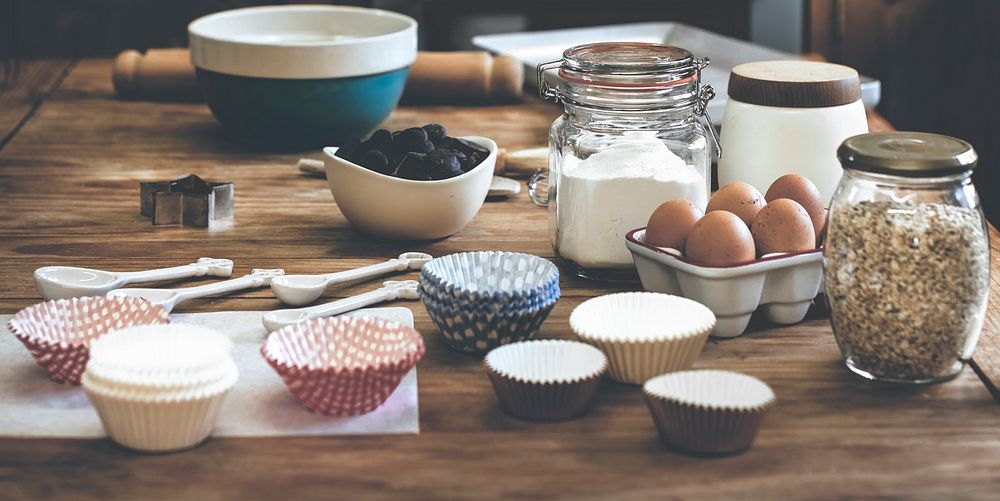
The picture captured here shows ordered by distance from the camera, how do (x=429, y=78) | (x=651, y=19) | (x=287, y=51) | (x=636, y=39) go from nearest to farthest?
(x=287, y=51), (x=429, y=78), (x=636, y=39), (x=651, y=19)

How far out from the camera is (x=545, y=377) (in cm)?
77

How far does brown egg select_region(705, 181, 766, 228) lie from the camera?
942 millimetres

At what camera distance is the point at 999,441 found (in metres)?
0.75

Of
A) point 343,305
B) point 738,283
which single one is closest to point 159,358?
point 343,305

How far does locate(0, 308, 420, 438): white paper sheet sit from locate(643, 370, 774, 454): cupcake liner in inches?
6.6

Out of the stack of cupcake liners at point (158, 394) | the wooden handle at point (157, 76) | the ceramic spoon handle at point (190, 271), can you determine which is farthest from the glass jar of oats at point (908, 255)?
the wooden handle at point (157, 76)

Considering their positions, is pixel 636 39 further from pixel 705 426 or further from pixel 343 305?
pixel 705 426

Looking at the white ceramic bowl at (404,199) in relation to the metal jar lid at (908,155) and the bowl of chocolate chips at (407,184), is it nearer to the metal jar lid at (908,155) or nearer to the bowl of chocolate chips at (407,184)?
the bowl of chocolate chips at (407,184)

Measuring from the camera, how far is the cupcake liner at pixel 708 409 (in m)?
0.70

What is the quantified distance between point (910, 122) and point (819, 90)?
5.52 feet

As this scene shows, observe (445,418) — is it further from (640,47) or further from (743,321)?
(640,47)

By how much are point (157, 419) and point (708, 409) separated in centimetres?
34

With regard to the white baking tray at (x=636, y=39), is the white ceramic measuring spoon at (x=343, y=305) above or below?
below

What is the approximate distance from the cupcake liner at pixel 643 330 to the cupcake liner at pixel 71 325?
329 mm
